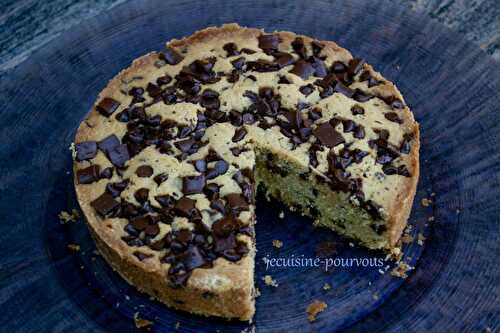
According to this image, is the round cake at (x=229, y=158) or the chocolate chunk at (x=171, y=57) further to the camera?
the chocolate chunk at (x=171, y=57)

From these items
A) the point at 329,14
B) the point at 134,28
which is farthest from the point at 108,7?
the point at 329,14

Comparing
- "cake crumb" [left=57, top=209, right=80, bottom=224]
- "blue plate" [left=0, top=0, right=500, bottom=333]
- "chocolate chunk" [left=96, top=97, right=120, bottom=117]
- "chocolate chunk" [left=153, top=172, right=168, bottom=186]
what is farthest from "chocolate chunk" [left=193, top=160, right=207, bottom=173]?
"cake crumb" [left=57, top=209, right=80, bottom=224]

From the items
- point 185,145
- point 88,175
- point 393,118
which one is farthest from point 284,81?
point 88,175

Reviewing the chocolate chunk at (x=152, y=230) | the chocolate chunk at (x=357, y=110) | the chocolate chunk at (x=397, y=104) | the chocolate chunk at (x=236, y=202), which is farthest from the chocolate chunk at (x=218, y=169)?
the chocolate chunk at (x=397, y=104)

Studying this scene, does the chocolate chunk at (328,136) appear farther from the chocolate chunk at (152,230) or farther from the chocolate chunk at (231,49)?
the chocolate chunk at (152,230)

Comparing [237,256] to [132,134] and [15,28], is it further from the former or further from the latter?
[15,28]

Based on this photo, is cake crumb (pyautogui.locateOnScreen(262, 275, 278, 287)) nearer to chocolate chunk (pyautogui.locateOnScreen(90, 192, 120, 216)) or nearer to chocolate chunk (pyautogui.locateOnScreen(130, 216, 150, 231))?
chocolate chunk (pyautogui.locateOnScreen(130, 216, 150, 231))
